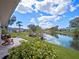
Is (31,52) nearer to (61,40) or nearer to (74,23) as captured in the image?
(61,40)

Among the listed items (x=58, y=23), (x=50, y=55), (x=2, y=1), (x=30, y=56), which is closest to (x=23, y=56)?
(x=30, y=56)

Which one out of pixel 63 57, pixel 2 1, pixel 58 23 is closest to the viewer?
pixel 2 1

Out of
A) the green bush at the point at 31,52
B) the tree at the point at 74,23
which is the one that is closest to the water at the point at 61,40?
the tree at the point at 74,23

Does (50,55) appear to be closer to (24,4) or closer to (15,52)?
(15,52)

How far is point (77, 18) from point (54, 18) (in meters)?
0.46

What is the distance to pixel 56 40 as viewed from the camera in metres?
4.13

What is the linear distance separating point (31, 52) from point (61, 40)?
1102mm

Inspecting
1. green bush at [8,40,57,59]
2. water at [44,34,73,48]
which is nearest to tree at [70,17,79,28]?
water at [44,34,73,48]

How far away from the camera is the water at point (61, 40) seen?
13.3 ft

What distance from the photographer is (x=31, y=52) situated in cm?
316

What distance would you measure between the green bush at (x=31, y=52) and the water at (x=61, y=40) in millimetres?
815

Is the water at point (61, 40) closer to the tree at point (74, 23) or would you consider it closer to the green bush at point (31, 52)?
the tree at point (74, 23)

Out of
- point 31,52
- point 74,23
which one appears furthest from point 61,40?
point 31,52

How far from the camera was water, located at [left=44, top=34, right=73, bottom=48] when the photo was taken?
4056 millimetres
